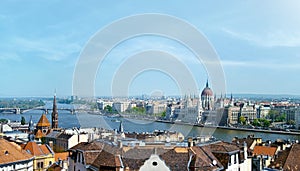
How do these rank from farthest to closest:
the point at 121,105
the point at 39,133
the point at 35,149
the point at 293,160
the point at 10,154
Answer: the point at 121,105, the point at 39,133, the point at 35,149, the point at 10,154, the point at 293,160

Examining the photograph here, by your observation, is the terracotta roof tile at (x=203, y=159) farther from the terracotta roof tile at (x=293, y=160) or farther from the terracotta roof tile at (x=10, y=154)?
the terracotta roof tile at (x=10, y=154)

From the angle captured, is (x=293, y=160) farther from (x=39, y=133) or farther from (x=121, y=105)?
(x=121, y=105)

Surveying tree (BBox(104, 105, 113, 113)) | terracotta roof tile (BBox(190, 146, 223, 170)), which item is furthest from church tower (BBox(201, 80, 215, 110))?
terracotta roof tile (BBox(190, 146, 223, 170))

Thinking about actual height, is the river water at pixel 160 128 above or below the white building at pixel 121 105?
below

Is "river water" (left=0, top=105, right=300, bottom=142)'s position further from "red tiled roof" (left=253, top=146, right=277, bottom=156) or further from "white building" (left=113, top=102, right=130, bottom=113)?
"red tiled roof" (left=253, top=146, right=277, bottom=156)

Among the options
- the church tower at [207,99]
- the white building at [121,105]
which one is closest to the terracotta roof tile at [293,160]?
the white building at [121,105]

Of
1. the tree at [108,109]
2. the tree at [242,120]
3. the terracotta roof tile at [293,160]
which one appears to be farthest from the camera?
the tree at [242,120]

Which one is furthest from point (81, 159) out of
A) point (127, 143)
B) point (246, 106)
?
point (246, 106)

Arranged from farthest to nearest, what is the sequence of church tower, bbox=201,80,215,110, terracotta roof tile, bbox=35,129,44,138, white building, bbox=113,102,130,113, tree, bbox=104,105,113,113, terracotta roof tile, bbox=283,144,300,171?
church tower, bbox=201,80,215,110 < tree, bbox=104,105,113,113 < white building, bbox=113,102,130,113 < terracotta roof tile, bbox=35,129,44,138 < terracotta roof tile, bbox=283,144,300,171

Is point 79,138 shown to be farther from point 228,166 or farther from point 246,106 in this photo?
point 246,106

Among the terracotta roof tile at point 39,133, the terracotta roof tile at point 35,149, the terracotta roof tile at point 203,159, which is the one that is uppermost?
the terracotta roof tile at point 203,159

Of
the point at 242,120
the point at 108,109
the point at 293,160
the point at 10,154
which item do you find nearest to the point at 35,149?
the point at 10,154
